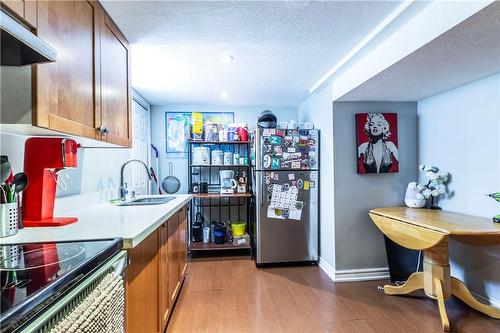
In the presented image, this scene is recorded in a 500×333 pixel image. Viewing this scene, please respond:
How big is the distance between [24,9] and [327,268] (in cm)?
321

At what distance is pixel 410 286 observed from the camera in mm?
2430

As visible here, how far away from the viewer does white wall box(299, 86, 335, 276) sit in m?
2.98

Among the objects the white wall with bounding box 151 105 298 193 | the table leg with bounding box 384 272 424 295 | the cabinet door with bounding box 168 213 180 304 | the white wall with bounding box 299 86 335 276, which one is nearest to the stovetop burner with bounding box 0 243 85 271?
the cabinet door with bounding box 168 213 180 304

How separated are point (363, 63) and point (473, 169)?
4.37 ft

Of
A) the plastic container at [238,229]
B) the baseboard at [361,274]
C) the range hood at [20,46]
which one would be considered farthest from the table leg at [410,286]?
the range hood at [20,46]

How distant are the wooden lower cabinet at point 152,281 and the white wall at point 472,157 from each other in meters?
2.54

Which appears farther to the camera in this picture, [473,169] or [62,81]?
[473,169]

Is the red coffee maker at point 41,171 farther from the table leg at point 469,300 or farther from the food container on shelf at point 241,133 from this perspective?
the table leg at point 469,300

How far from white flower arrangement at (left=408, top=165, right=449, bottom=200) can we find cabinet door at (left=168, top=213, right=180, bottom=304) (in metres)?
2.34

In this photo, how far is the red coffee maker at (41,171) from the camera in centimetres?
141

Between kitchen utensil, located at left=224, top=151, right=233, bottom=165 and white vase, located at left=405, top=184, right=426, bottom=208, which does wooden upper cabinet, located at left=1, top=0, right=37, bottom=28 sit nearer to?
kitchen utensil, located at left=224, top=151, right=233, bottom=165

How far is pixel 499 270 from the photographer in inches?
84.2

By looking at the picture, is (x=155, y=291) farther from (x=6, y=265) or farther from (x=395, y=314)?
(x=395, y=314)

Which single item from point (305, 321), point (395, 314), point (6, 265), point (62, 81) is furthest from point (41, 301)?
point (395, 314)
